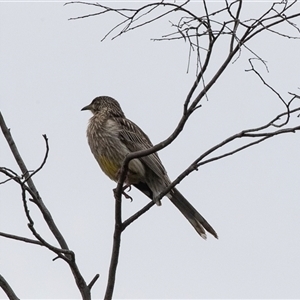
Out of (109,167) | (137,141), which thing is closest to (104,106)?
(137,141)

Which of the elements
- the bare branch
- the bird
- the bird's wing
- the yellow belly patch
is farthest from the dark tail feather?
the bare branch

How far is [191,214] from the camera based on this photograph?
6656 millimetres

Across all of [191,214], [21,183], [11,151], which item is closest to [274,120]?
[21,183]

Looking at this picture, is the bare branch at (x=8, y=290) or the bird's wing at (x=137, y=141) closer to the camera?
the bare branch at (x=8, y=290)

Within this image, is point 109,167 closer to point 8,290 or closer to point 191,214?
point 191,214

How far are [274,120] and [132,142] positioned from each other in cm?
324

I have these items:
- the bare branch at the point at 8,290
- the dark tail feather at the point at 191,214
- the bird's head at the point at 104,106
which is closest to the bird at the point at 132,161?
the dark tail feather at the point at 191,214

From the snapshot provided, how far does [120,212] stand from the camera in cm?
478

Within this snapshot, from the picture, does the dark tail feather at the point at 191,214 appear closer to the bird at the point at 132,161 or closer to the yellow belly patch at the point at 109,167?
the bird at the point at 132,161

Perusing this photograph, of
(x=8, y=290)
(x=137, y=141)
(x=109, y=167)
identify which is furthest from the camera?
(x=137, y=141)

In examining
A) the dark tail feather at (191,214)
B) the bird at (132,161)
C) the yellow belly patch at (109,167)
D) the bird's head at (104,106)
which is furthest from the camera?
the bird's head at (104,106)

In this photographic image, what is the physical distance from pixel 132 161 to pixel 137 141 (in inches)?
21.7

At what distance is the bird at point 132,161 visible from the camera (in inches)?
263

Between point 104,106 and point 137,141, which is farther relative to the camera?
point 104,106
